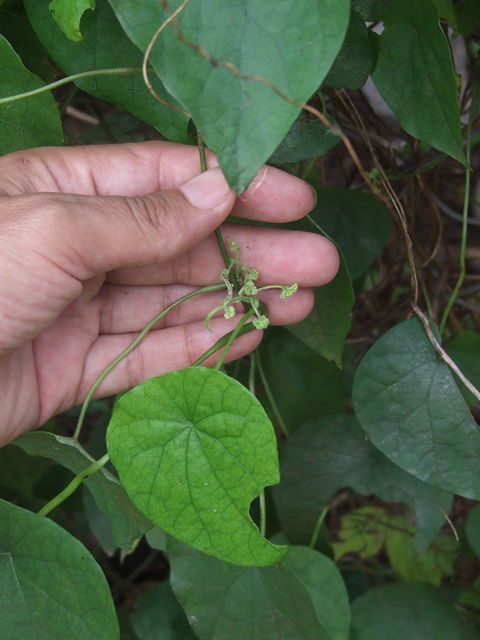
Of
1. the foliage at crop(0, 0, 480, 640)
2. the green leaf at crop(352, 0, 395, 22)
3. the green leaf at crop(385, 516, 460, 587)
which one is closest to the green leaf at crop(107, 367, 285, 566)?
the foliage at crop(0, 0, 480, 640)

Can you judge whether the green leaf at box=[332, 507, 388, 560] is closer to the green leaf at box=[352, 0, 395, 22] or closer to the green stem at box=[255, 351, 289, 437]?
the green stem at box=[255, 351, 289, 437]

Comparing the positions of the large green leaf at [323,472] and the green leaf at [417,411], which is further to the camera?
the large green leaf at [323,472]

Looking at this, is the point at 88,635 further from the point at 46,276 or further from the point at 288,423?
the point at 288,423

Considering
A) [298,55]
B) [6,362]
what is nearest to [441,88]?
[298,55]

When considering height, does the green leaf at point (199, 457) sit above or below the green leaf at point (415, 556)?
above

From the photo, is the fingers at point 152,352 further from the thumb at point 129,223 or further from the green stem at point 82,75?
the green stem at point 82,75

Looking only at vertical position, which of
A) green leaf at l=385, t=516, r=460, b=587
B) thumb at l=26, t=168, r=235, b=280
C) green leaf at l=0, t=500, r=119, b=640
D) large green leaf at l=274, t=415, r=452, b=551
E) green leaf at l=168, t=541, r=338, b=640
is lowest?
green leaf at l=385, t=516, r=460, b=587

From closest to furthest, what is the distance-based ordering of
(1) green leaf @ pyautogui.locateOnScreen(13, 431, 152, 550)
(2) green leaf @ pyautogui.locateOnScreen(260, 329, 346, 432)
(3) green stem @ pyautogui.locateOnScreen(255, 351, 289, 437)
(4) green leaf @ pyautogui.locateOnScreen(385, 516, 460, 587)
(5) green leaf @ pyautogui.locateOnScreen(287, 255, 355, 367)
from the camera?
1. (1) green leaf @ pyautogui.locateOnScreen(13, 431, 152, 550)
2. (5) green leaf @ pyautogui.locateOnScreen(287, 255, 355, 367)
3. (3) green stem @ pyautogui.locateOnScreen(255, 351, 289, 437)
4. (2) green leaf @ pyautogui.locateOnScreen(260, 329, 346, 432)
5. (4) green leaf @ pyautogui.locateOnScreen(385, 516, 460, 587)

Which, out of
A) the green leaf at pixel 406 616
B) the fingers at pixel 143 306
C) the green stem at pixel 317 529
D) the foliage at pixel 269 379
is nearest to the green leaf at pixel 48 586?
the foliage at pixel 269 379

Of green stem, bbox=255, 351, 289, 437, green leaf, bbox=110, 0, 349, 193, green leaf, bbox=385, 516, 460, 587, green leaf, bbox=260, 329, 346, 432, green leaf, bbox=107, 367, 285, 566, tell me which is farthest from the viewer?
green leaf, bbox=385, 516, 460, 587
